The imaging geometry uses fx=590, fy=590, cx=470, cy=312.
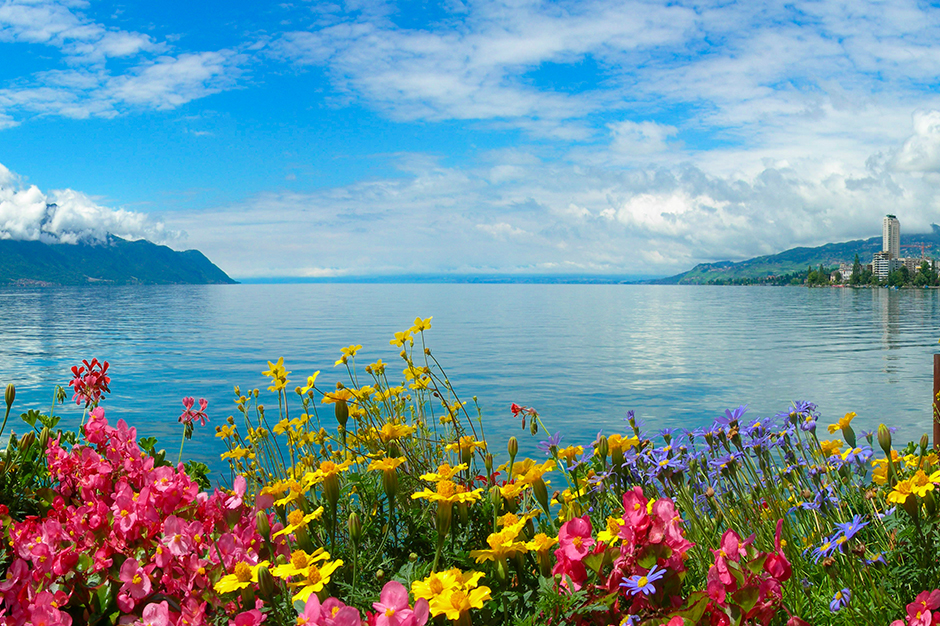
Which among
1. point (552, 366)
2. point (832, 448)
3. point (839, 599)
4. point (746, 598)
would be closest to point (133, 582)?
point (746, 598)

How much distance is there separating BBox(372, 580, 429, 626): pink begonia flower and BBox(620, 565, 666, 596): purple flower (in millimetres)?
505

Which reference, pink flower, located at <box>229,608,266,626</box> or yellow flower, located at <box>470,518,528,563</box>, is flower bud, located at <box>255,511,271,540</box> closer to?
pink flower, located at <box>229,608,266,626</box>

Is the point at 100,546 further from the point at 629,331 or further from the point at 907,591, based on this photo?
the point at 629,331

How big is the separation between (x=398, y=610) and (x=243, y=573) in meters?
0.53

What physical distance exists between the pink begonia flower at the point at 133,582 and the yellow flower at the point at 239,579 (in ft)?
1.33

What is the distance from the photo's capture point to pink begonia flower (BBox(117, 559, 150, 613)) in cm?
182

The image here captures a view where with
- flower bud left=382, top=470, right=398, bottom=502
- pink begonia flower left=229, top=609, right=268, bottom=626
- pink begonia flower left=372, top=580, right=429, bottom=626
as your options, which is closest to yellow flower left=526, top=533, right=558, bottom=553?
pink begonia flower left=372, top=580, right=429, bottom=626

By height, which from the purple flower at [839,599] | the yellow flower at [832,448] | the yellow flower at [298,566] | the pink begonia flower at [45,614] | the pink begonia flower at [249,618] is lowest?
the purple flower at [839,599]

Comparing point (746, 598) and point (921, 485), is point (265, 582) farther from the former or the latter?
point (921, 485)

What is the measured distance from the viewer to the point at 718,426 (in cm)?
326

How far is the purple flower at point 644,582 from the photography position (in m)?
1.41

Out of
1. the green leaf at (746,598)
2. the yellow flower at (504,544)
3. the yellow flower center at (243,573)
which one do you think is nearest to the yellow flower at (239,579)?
the yellow flower center at (243,573)

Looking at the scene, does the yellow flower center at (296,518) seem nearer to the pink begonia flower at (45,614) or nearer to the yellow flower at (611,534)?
the pink begonia flower at (45,614)

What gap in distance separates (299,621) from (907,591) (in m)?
2.17
